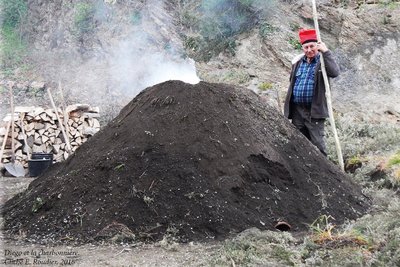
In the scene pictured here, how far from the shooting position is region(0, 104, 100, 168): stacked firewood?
884 cm

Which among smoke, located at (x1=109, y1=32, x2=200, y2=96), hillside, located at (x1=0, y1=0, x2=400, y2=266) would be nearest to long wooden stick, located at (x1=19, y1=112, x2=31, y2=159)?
hillside, located at (x1=0, y1=0, x2=400, y2=266)

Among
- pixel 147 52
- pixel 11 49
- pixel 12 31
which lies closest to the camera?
pixel 147 52

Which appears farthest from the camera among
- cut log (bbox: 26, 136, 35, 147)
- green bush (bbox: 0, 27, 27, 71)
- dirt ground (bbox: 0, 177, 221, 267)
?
green bush (bbox: 0, 27, 27, 71)

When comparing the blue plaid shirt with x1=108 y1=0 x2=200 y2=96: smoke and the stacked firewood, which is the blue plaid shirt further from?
x1=108 y1=0 x2=200 y2=96: smoke

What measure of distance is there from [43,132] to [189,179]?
5.36 metres

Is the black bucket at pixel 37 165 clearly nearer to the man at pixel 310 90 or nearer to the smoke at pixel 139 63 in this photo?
the smoke at pixel 139 63

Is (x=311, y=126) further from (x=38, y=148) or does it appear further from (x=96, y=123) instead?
(x=38, y=148)

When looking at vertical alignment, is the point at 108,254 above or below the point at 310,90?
below

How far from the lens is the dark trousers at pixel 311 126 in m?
5.98

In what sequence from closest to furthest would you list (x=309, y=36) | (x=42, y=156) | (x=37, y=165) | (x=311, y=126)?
Answer: (x=309, y=36), (x=311, y=126), (x=37, y=165), (x=42, y=156)

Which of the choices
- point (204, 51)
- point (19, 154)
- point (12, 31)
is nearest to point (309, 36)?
point (19, 154)

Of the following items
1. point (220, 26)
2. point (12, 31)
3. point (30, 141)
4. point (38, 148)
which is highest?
point (12, 31)

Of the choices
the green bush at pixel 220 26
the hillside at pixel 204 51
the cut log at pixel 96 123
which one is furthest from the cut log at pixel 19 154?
the green bush at pixel 220 26

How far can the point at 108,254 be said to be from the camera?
12.4 ft
